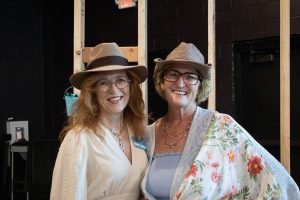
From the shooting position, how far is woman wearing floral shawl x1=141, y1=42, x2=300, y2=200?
5.58ft

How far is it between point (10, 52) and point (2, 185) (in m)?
1.51

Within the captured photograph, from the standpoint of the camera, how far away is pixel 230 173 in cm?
172

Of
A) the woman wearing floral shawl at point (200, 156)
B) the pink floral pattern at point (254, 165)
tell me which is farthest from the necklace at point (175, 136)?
the pink floral pattern at point (254, 165)

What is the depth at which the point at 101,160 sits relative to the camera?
177cm

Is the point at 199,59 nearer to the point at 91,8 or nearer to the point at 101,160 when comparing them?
the point at 101,160

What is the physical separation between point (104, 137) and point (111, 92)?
0.20 m

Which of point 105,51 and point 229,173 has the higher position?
point 105,51

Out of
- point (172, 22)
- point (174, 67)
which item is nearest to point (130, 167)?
point (174, 67)

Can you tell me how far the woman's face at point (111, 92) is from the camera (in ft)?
6.07

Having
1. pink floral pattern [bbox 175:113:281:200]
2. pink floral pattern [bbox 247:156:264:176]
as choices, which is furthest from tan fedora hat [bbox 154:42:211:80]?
pink floral pattern [bbox 247:156:264:176]

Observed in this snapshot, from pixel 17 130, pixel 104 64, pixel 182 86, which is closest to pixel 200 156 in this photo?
pixel 182 86

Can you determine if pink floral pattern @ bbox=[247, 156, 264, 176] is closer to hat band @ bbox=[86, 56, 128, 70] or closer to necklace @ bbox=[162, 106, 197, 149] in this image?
necklace @ bbox=[162, 106, 197, 149]

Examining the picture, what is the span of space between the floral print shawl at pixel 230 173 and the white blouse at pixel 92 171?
24 centimetres

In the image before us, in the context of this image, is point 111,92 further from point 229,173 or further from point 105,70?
point 229,173
